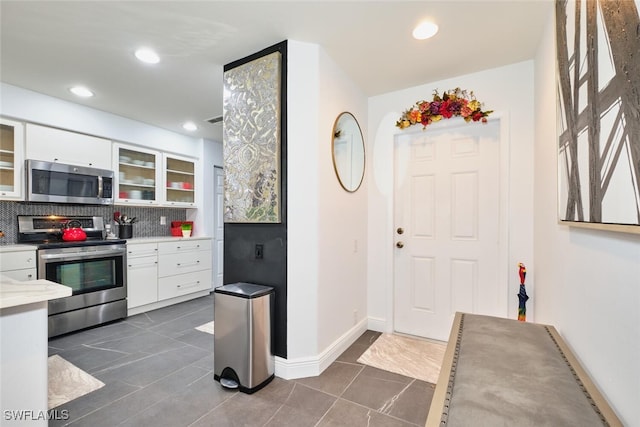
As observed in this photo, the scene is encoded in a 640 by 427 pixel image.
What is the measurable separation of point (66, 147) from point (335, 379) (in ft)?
12.3

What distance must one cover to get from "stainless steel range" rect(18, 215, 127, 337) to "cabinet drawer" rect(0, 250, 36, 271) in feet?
0.18

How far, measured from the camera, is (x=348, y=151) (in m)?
2.71

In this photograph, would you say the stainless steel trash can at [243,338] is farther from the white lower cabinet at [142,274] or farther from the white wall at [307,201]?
the white lower cabinet at [142,274]

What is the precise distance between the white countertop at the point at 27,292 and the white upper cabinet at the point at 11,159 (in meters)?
2.09

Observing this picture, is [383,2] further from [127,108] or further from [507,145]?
[127,108]

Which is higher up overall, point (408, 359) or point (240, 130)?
point (240, 130)

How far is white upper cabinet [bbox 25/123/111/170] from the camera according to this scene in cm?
295

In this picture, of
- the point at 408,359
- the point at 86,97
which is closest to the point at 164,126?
the point at 86,97

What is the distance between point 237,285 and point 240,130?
4.12 feet

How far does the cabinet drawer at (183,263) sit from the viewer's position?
3807 mm

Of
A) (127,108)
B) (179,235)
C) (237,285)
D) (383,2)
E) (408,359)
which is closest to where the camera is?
(383,2)

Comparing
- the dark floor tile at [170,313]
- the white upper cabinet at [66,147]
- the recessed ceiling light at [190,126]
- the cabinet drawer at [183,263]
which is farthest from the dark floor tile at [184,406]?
the recessed ceiling light at [190,126]

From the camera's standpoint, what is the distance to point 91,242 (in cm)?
313

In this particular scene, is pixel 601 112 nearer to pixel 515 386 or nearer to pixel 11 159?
pixel 515 386
